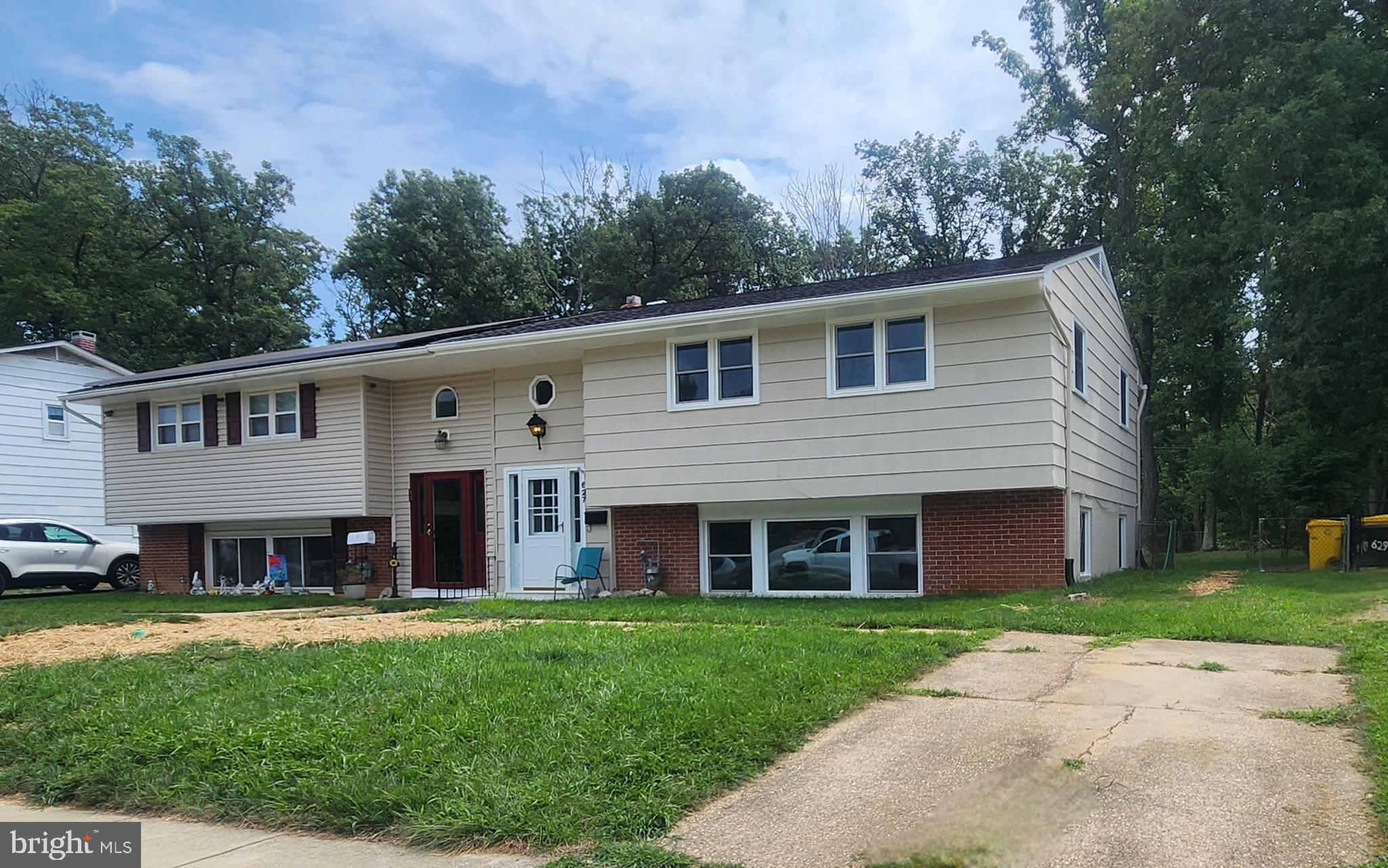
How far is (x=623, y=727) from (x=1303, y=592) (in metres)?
9.56

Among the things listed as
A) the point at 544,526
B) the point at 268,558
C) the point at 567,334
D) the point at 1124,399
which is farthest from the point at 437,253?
the point at 1124,399

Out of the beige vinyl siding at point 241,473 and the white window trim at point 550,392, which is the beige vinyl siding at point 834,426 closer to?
the white window trim at point 550,392

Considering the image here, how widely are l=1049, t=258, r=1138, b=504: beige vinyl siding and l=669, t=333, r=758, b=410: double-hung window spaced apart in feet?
12.9

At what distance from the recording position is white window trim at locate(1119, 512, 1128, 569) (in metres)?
17.2

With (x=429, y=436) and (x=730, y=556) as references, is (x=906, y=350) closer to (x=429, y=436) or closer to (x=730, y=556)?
A: (x=730, y=556)

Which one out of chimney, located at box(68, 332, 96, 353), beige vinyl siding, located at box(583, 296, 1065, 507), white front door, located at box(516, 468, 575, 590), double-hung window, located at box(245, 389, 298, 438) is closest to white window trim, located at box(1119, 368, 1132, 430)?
beige vinyl siding, located at box(583, 296, 1065, 507)

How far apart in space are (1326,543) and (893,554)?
8345mm

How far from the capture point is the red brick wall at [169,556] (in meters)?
17.5

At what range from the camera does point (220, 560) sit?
17.5 meters

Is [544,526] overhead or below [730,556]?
overhead

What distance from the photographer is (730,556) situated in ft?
43.3

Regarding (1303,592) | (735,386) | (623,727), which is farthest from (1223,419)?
(623,727)

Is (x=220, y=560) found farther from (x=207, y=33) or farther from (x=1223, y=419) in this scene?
(x=1223, y=419)

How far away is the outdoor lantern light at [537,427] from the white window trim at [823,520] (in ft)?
9.40
